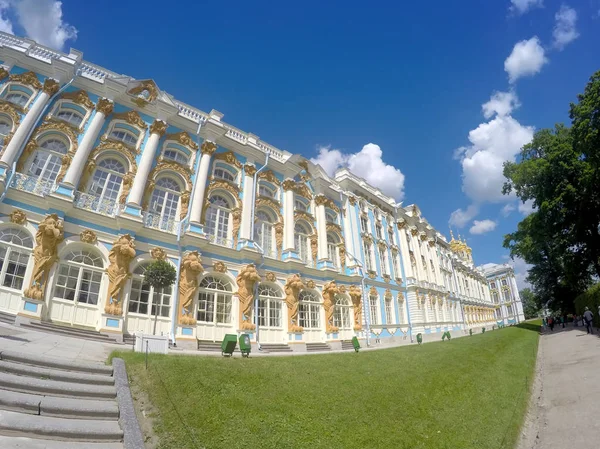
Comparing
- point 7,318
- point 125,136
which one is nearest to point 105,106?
point 125,136

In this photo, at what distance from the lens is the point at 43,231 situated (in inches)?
432

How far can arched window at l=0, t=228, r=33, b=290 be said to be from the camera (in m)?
10.7

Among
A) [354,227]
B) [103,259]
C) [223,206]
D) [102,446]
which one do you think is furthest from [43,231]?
[354,227]

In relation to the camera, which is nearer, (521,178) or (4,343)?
(4,343)

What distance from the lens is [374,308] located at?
24.6 m

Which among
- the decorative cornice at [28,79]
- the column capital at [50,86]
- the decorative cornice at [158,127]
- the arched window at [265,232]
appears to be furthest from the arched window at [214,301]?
the decorative cornice at [28,79]

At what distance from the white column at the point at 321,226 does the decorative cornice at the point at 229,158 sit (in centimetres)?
689

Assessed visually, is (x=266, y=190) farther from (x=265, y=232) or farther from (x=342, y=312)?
(x=342, y=312)

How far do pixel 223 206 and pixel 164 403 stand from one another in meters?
13.1

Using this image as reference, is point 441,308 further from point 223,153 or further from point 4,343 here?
point 4,343

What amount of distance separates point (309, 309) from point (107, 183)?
43.4ft

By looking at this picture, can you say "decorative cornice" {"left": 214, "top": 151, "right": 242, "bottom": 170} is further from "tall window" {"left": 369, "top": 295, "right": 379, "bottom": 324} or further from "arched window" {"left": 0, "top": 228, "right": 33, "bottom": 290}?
"tall window" {"left": 369, "top": 295, "right": 379, "bottom": 324}

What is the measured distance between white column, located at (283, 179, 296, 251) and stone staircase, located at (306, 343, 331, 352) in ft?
19.3

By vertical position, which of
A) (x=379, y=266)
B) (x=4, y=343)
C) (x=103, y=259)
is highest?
(x=379, y=266)
